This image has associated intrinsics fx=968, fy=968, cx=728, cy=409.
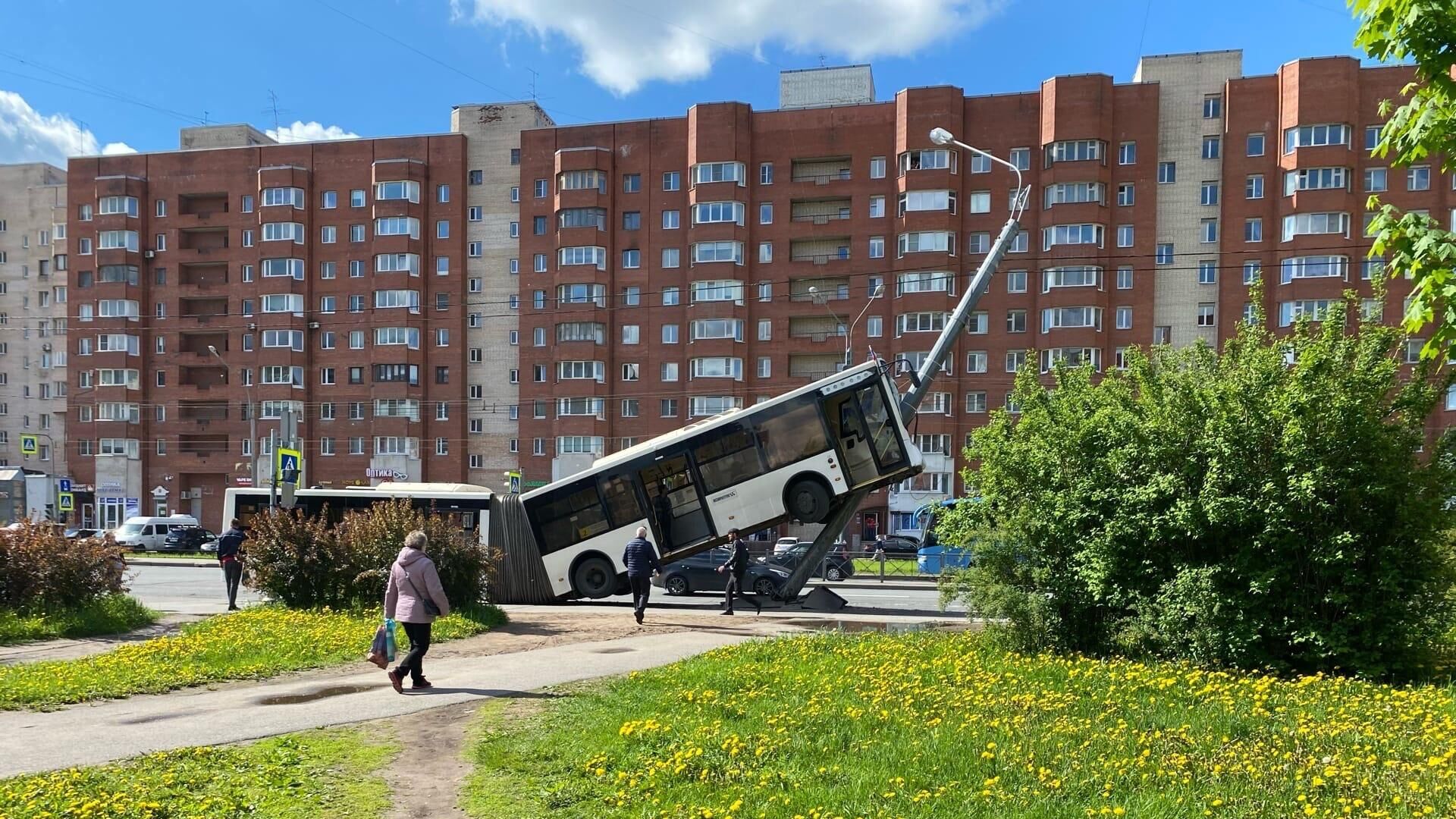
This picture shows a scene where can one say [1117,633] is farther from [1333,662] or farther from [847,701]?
[847,701]

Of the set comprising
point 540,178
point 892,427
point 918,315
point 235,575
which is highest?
point 540,178

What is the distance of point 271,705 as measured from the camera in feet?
30.0

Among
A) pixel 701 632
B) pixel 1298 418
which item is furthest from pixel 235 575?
pixel 1298 418

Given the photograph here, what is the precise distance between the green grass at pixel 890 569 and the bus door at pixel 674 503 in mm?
13463

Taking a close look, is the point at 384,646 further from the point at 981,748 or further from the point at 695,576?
the point at 695,576

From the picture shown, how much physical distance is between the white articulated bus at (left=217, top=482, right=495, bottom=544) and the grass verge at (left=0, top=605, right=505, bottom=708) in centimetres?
605

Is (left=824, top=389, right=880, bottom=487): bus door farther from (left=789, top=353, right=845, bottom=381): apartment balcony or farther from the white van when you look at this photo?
the white van

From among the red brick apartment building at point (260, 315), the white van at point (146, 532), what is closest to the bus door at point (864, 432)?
the white van at point (146, 532)

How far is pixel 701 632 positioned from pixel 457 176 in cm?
5334

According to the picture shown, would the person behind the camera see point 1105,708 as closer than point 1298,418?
Yes

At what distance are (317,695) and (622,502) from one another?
10626 millimetres

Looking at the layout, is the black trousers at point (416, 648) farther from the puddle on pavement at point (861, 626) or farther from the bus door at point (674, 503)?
the bus door at point (674, 503)

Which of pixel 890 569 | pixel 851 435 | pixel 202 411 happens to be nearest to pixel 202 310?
pixel 202 411

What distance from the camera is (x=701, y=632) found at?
14.8m
